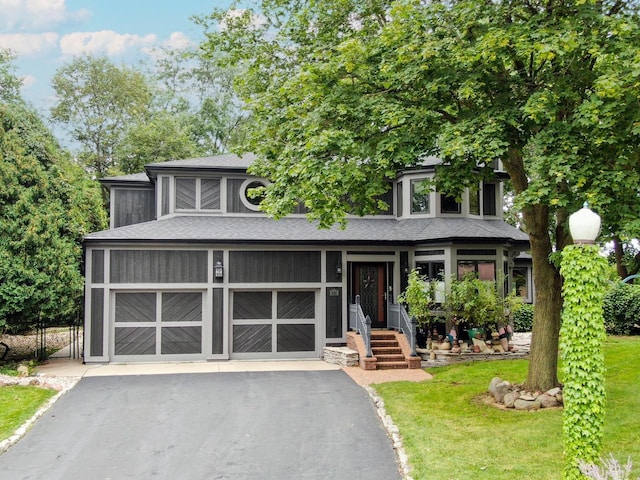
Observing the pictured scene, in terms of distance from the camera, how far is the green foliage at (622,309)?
58.1 feet

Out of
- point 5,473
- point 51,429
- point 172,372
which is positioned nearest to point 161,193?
point 172,372

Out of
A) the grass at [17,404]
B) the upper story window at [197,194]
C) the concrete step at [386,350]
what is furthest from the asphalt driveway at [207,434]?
the upper story window at [197,194]

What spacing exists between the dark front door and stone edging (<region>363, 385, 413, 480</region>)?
444 cm

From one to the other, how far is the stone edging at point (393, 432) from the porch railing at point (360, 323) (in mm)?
2141

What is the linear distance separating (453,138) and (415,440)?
459cm

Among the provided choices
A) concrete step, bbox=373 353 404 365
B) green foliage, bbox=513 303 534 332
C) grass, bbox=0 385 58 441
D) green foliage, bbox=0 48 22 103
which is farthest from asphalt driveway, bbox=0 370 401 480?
green foliage, bbox=0 48 22 103

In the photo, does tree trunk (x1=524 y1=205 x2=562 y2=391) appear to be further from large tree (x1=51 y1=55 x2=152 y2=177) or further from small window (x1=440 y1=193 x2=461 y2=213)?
large tree (x1=51 y1=55 x2=152 y2=177)

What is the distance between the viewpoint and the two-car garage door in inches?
575

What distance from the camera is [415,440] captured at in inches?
311

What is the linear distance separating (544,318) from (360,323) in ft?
18.3

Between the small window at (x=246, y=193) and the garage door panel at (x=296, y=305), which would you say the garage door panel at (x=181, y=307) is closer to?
the garage door panel at (x=296, y=305)

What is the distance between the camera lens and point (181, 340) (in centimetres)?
1478

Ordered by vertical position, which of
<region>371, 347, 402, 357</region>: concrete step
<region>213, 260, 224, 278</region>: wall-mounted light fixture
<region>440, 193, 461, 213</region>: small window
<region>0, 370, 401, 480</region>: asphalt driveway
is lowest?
<region>0, 370, 401, 480</region>: asphalt driveway

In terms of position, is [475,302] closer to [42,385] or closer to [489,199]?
[489,199]
